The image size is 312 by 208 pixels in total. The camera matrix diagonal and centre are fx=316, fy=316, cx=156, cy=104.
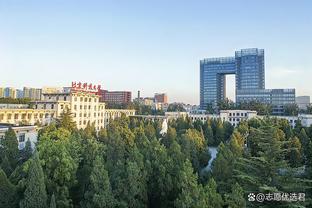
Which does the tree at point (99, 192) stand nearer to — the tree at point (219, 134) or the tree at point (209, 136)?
the tree at point (209, 136)

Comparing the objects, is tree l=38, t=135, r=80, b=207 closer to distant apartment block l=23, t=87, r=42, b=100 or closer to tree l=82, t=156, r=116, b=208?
tree l=82, t=156, r=116, b=208

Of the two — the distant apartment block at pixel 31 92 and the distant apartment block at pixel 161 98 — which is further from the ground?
the distant apartment block at pixel 161 98

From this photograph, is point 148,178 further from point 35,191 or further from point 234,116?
point 234,116

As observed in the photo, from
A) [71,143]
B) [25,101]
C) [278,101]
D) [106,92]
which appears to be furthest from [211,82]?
[71,143]

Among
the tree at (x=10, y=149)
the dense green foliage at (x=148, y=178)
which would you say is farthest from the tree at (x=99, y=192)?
the tree at (x=10, y=149)

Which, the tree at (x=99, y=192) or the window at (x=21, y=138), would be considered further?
the window at (x=21, y=138)

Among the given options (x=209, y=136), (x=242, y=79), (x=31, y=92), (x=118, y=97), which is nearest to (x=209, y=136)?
(x=209, y=136)
